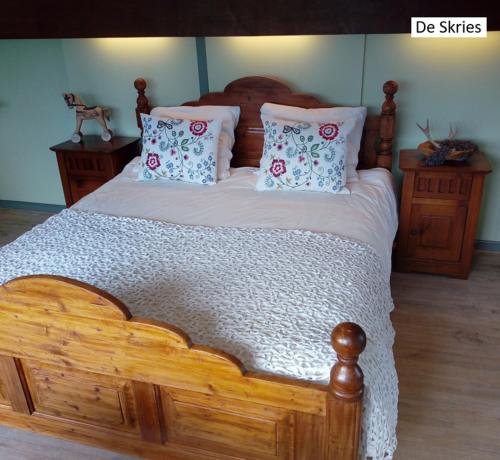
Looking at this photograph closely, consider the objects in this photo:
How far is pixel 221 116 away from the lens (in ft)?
9.64

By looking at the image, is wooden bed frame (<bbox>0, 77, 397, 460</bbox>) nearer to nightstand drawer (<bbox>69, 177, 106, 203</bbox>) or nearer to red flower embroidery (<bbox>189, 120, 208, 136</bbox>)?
red flower embroidery (<bbox>189, 120, 208, 136</bbox>)

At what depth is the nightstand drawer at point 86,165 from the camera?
10.5ft

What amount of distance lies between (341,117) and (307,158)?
1.28 ft

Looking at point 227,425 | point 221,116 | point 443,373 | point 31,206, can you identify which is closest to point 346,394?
point 227,425

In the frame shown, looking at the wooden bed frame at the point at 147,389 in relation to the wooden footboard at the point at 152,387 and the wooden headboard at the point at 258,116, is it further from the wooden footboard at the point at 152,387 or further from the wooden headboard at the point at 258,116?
the wooden headboard at the point at 258,116

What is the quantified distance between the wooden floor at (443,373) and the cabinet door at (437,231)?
158 mm

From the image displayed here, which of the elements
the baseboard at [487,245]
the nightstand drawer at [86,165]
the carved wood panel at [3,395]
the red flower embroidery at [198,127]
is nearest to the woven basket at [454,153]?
the baseboard at [487,245]

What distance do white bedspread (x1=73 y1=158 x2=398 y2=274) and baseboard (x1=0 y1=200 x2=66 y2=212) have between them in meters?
1.32

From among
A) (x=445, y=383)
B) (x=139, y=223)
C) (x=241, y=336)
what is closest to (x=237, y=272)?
(x=241, y=336)

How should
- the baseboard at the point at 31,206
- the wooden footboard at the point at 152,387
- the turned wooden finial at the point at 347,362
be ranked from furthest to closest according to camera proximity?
1. the baseboard at the point at 31,206
2. the wooden footboard at the point at 152,387
3. the turned wooden finial at the point at 347,362

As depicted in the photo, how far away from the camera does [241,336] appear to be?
1.49 m

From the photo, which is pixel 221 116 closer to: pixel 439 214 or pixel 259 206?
pixel 259 206

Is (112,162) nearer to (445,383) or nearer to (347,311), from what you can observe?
(347,311)

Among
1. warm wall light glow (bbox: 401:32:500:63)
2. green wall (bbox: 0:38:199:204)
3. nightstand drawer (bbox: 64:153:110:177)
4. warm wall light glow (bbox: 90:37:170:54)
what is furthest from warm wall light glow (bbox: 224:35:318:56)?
nightstand drawer (bbox: 64:153:110:177)
